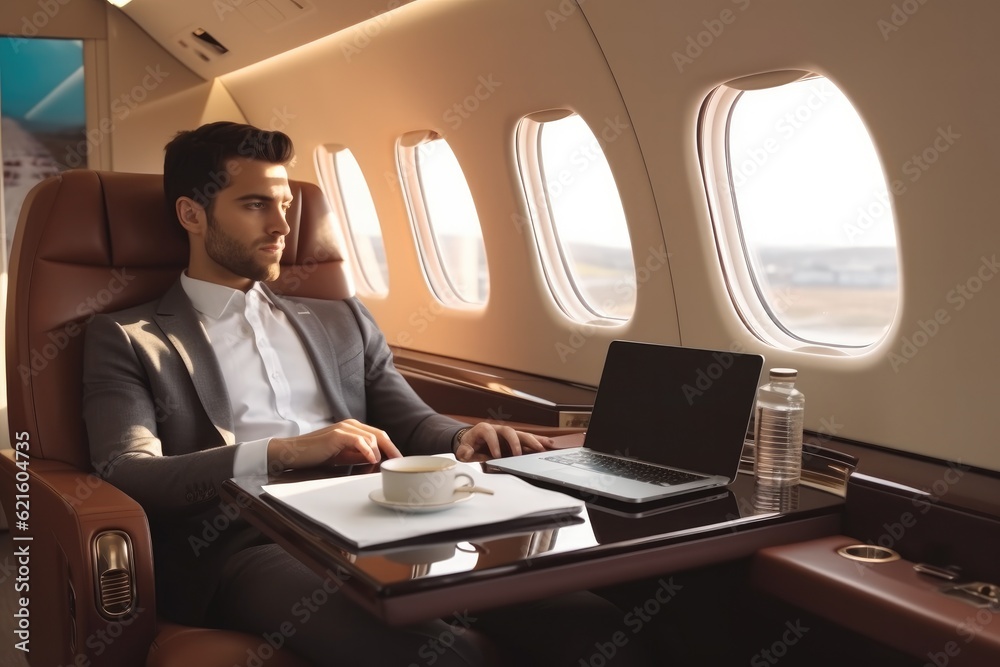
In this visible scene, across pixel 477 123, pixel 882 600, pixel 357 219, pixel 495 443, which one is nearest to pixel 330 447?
pixel 495 443

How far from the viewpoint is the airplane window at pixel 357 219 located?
19.6 feet

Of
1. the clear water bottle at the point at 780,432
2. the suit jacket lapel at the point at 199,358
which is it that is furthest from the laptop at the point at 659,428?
the suit jacket lapel at the point at 199,358

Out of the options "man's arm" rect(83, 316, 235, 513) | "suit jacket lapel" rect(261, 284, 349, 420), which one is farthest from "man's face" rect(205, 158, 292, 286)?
"man's arm" rect(83, 316, 235, 513)

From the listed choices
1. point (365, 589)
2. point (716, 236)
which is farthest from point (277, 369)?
point (716, 236)

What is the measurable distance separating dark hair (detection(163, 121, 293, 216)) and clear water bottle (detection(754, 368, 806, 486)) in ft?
4.93

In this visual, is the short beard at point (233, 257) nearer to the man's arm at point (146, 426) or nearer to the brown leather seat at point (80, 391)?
the brown leather seat at point (80, 391)

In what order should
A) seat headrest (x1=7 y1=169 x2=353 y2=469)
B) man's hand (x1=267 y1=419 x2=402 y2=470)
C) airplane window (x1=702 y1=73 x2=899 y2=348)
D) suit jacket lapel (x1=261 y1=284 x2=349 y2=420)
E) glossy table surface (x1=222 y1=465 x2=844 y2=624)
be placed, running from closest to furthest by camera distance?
glossy table surface (x1=222 y1=465 x2=844 y2=624), man's hand (x1=267 y1=419 x2=402 y2=470), seat headrest (x1=7 y1=169 x2=353 y2=469), suit jacket lapel (x1=261 y1=284 x2=349 y2=420), airplane window (x1=702 y1=73 x2=899 y2=348)

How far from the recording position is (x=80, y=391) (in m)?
2.29

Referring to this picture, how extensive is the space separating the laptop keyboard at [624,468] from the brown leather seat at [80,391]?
69 cm

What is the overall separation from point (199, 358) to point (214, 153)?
619mm

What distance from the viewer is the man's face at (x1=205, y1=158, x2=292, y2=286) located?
2.47 metres

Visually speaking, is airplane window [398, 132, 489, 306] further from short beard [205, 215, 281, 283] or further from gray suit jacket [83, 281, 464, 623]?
short beard [205, 215, 281, 283]

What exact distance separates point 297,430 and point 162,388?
0.37 m

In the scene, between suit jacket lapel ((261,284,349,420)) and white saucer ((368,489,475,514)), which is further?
suit jacket lapel ((261,284,349,420))
